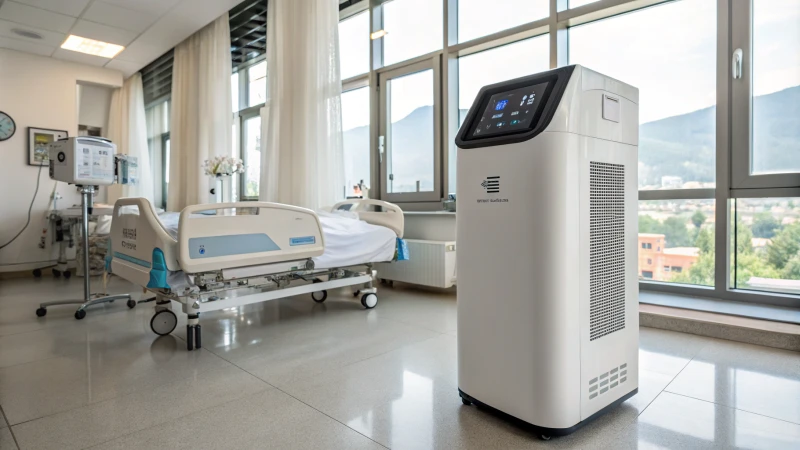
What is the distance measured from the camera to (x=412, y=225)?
13.7 feet

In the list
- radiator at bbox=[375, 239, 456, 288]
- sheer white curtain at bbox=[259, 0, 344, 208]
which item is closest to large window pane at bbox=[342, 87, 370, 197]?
sheer white curtain at bbox=[259, 0, 344, 208]

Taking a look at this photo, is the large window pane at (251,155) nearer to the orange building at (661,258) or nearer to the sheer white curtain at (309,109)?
the sheer white curtain at (309,109)

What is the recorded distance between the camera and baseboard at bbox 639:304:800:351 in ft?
6.95

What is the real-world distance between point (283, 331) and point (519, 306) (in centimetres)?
173

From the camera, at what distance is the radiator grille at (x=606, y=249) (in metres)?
1.37

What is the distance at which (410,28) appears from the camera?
14.8ft

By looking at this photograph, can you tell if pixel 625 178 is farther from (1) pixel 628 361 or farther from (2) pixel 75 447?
(2) pixel 75 447

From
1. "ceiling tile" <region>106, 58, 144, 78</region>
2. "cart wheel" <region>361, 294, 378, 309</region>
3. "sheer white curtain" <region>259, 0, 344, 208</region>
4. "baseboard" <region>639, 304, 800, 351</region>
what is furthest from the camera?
"ceiling tile" <region>106, 58, 144, 78</region>

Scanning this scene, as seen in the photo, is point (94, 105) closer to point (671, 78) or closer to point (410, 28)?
point (410, 28)

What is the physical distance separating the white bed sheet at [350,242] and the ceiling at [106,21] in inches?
108

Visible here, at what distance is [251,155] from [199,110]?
886mm

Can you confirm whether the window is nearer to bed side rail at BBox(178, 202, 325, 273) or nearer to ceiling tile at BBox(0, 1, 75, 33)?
ceiling tile at BBox(0, 1, 75, 33)

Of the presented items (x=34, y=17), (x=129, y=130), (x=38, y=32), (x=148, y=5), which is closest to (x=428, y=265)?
(x=148, y=5)

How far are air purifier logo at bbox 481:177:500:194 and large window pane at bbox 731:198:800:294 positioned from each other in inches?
89.5
